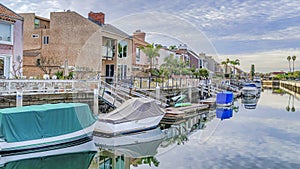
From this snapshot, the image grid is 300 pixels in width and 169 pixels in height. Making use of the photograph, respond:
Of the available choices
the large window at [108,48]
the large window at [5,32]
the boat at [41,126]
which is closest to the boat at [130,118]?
the boat at [41,126]

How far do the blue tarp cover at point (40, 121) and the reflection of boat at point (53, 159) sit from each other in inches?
27.5

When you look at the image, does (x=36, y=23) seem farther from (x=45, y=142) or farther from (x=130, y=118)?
(x=45, y=142)

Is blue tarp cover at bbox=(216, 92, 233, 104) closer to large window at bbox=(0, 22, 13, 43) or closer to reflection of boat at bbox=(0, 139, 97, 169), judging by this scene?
large window at bbox=(0, 22, 13, 43)

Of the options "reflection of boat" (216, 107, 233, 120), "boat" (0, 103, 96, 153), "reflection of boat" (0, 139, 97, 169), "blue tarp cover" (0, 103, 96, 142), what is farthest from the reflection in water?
"reflection of boat" (216, 107, 233, 120)

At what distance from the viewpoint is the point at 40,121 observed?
44.1 feet

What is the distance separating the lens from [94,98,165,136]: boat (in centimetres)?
1647

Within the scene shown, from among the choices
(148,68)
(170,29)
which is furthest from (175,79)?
(170,29)

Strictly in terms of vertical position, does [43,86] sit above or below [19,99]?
above

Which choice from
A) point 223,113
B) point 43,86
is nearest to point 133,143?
point 43,86

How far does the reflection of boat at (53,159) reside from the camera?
476 inches

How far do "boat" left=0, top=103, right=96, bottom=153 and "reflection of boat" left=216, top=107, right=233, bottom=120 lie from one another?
14.7 meters

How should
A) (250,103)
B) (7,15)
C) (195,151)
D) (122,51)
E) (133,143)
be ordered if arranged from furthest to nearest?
(250,103) < (122,51) < (7,15) < (133,143) < (195,151)

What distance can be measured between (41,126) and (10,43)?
40.2 feet

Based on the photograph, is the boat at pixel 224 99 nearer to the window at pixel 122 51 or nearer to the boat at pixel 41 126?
the window at pixel 122 51
